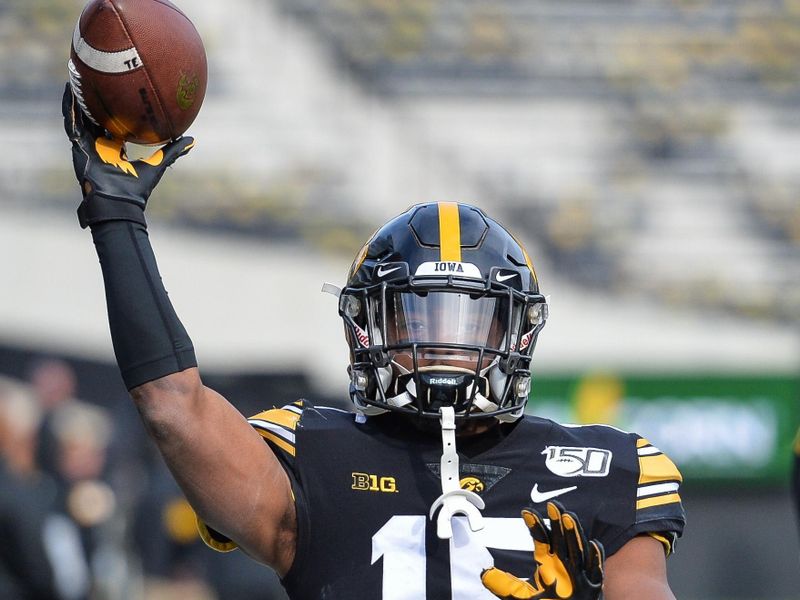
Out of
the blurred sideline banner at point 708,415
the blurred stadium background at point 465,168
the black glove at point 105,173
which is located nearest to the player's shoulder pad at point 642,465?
the black glove at point 105,173

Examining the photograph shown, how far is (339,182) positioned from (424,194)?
0.72 meters

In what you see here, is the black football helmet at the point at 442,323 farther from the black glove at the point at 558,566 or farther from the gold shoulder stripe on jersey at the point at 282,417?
the black glove at the point at 558,566

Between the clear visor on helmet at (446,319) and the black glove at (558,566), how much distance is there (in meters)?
0.43

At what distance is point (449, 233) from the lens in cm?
266

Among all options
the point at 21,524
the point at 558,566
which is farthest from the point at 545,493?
the point at 21,524

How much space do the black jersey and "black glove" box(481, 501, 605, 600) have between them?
190mm

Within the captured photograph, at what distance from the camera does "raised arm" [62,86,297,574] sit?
223 centimetres

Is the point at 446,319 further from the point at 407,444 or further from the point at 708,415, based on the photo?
the point at 708,415

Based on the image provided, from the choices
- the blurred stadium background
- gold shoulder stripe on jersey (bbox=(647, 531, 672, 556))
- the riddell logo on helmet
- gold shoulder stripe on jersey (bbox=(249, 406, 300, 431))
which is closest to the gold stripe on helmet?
the riddell logo on helmet

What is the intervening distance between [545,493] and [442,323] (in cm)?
37

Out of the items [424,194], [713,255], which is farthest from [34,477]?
[713,255]

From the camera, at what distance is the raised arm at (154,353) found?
2234 millimetres

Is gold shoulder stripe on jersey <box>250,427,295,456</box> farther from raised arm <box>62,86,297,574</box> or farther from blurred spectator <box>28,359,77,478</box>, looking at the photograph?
blurred spectator <box>28,359,77,478</box>

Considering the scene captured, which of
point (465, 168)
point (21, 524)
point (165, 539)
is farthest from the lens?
point (465, 168)
